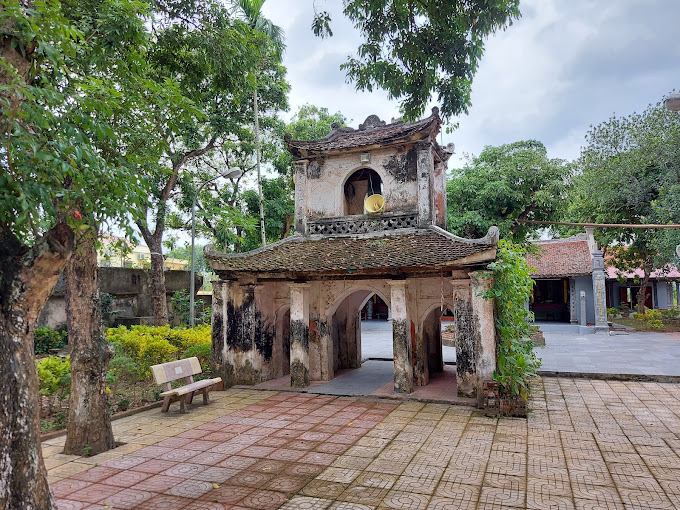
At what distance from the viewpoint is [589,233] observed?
25.5 metres

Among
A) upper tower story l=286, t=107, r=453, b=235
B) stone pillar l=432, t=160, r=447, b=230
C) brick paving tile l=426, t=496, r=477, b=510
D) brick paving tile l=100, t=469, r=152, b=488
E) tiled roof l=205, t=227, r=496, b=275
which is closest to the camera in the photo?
brick paving tile l=426, t=496, r=477, b=510

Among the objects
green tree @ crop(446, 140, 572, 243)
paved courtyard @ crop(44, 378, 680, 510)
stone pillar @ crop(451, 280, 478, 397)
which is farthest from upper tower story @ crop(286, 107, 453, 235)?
green tree @ crop(446, 140, 572, 243)

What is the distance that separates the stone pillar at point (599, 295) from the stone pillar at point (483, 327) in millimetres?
17213

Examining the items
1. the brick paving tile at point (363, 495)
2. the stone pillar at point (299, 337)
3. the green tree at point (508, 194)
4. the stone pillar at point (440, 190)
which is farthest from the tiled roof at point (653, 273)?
the brick paving tile at point (363, 495)

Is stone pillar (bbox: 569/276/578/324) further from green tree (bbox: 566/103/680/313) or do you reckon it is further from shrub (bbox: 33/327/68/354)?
shrub (bbox: 33/327/68/354)

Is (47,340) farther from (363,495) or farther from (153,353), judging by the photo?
(363,495)

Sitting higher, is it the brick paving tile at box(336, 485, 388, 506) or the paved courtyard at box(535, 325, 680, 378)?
the brick paving tile at box(336, 485, 388, 506)

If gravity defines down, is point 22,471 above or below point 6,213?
below

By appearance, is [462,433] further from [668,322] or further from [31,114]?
[668,322]

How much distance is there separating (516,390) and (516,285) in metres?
2.05

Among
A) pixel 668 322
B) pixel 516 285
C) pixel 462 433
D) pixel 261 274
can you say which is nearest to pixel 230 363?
pixel 261 274

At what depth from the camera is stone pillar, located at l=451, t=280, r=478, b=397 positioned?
954cm

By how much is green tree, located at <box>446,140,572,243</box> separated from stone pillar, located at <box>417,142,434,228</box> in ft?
26.7

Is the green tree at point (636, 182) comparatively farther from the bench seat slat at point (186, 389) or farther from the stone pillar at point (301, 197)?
the bench seat slat at point (186, 389)
